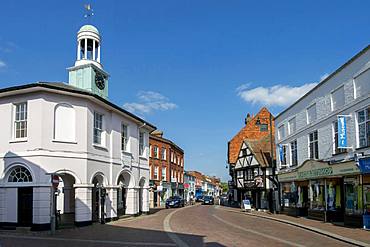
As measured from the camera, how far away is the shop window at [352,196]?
20.3 meters

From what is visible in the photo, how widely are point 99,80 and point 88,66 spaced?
1.54 metres

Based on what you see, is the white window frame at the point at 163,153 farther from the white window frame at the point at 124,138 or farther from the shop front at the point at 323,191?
the white window frame at the point at 124,138

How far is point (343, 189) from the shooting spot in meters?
22.4

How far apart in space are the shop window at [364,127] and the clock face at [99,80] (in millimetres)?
15731

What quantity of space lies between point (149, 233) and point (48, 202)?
17.2 ft

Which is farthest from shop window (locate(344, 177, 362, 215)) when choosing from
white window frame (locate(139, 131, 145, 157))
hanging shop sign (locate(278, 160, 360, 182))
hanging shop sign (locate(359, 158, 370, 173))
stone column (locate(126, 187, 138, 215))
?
white window frame (locate(139, 131, 145, 157))

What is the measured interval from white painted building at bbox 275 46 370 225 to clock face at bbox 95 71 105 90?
13.9 metres

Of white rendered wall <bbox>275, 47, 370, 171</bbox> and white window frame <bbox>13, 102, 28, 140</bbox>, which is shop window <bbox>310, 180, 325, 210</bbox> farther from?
white window frame <bbox>13, 102, 28, 140</bbox>

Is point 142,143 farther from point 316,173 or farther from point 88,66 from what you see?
point 316,173

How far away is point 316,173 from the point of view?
25031mm

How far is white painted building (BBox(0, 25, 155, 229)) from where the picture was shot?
1945 cm

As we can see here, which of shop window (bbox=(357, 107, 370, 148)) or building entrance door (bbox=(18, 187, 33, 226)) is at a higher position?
shop window (bbox=(357, 107, 370, 148))

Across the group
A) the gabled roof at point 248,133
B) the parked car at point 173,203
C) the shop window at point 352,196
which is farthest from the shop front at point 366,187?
the gabled roof at point 248,133

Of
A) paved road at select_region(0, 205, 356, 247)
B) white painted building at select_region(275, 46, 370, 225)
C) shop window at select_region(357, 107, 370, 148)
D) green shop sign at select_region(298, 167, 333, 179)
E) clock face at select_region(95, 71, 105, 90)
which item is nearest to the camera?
paved road at select_region(0, 205, 356, 247)
